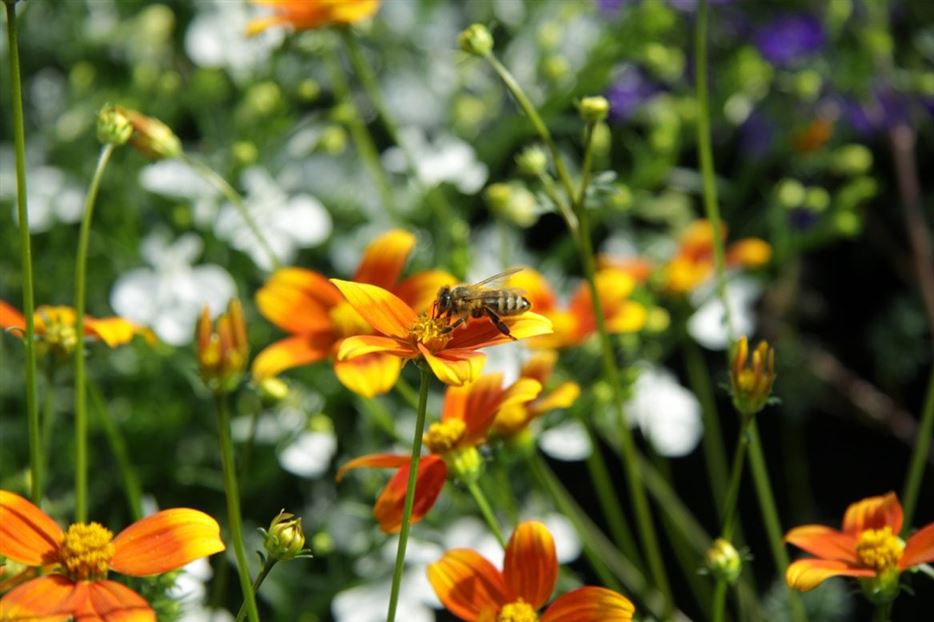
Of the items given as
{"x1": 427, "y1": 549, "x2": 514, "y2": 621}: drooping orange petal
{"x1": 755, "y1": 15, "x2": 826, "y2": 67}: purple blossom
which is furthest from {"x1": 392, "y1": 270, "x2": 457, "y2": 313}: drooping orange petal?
{"x1": 755, "y1": 15, "x2": 826, "y2": 67}: purple blossom

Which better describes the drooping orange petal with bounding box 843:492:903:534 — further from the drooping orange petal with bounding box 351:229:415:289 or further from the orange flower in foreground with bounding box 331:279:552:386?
the drooping orange petal with bounding box 351:229:415:289

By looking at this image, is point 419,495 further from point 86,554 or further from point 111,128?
point 111,128

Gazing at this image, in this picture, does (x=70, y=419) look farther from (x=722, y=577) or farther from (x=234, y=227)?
(x=722, y=577)

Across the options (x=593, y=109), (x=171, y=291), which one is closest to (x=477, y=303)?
(x=593, y=109)

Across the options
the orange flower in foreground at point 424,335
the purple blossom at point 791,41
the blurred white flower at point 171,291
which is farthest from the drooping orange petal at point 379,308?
the purple blossom at point 791,41

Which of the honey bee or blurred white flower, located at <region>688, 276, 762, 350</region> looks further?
blurred white flower, located at <region>688, 276, 762, 350</region>

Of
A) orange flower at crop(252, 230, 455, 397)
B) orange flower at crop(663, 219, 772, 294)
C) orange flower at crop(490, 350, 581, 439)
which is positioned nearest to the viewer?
orange flower at crop(490, 350, 581, 439)
